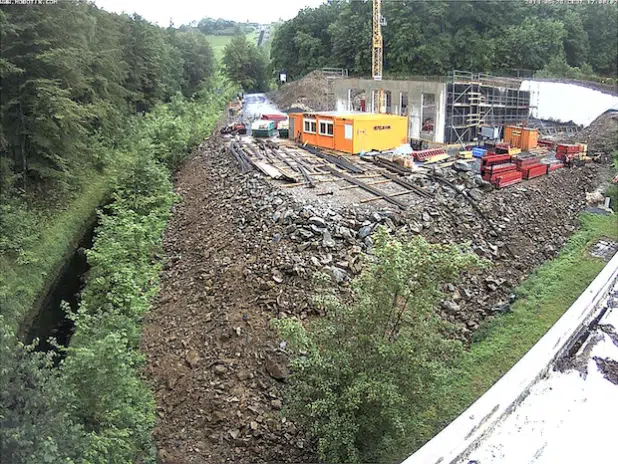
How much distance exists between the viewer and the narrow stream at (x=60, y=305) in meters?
15.4

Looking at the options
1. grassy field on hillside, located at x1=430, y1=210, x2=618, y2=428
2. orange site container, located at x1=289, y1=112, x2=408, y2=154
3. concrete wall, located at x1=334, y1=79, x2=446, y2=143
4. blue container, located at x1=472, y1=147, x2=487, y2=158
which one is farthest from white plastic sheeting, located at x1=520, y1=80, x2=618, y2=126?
grassy field on hillside, located at x1=430, y1=210, x2=618, y2=428

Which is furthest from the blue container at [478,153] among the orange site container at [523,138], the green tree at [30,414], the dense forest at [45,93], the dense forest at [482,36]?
the dense forest at [482,36]

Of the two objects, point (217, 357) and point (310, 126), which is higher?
point (310, 126)

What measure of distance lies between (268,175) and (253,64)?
56.8 m

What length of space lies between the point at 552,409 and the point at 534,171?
20.6 m

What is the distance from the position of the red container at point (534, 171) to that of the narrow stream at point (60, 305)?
61.0 ft

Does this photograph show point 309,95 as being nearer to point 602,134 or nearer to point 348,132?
point 602,134

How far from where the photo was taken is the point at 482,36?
171 ft

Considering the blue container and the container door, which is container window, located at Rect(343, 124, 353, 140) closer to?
the container door

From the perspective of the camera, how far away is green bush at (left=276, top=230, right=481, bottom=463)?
7.71m

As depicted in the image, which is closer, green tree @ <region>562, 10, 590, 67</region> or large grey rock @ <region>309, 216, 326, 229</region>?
large grey rock @ <region>309, 216, 326, 229</region>

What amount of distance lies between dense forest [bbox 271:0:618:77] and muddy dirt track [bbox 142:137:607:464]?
31.9 metres

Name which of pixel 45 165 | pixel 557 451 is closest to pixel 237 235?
pixel 45 165

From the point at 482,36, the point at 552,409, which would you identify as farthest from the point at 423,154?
the point at 482,36
